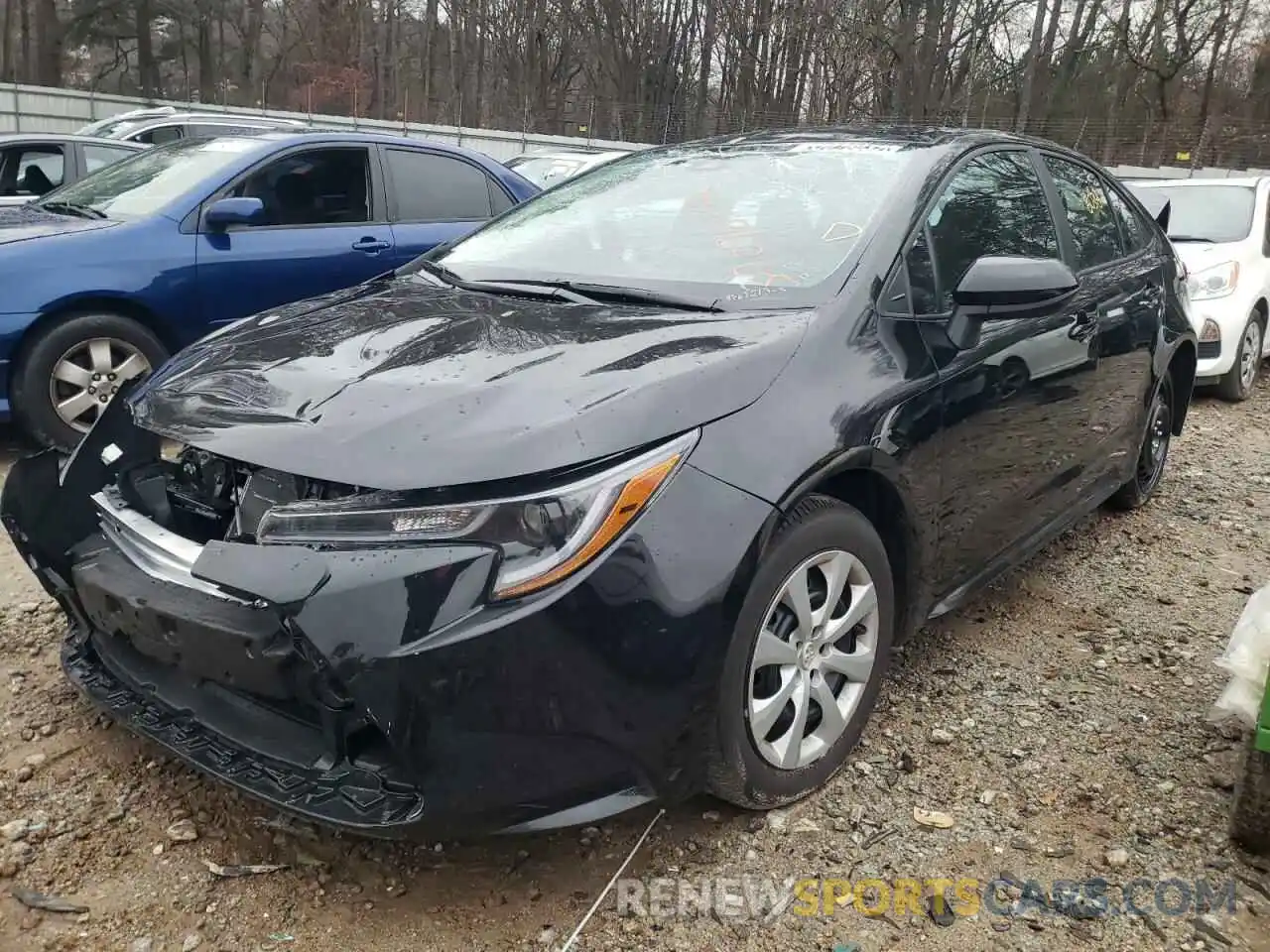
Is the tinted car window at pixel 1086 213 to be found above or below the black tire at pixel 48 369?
above

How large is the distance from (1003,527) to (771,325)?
119 centimetres

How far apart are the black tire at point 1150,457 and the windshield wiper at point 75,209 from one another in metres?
5.03

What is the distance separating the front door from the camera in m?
2.57

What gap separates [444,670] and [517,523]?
283 millimetres

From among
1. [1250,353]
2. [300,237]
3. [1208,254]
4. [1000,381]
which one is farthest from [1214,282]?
[300,237]

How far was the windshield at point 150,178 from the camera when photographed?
495cm

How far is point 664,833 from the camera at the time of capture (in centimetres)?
221

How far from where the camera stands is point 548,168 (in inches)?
456

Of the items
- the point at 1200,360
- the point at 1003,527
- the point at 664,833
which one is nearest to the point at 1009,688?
the point at 1003,527

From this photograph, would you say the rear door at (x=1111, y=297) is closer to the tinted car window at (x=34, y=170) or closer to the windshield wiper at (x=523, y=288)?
the windshield wiper at (x=523, y=288)

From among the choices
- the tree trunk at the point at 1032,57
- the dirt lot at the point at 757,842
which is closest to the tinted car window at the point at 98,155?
the dirt lot at the point at 757,842

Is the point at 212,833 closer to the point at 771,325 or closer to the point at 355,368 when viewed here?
the point at 355,368

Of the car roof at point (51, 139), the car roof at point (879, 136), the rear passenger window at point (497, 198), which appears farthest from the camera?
the car roof at point (51, 139)

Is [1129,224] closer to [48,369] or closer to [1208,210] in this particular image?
[1208,210]
